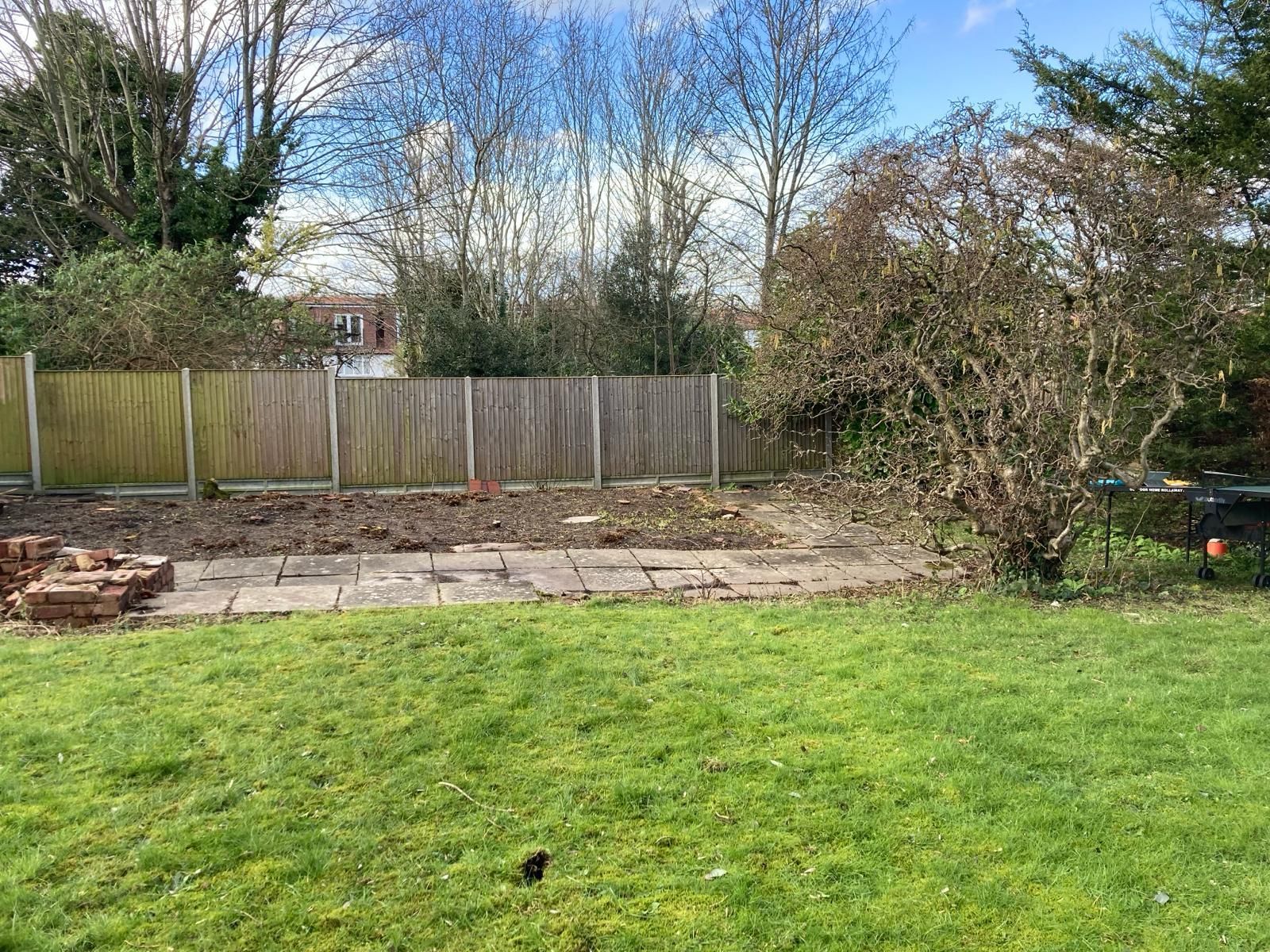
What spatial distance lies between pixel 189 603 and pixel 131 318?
330 inches

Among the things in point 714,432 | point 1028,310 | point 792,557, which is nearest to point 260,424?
point 714,432

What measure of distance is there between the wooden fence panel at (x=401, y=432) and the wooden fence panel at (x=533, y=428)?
1.06 feet

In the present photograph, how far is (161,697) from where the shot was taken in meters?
3.61

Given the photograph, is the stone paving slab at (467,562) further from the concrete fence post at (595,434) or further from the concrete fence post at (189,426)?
the concrete fence post at (189,426)

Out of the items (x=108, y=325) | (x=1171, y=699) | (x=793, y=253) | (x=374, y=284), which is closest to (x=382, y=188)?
(x=374, y=284)

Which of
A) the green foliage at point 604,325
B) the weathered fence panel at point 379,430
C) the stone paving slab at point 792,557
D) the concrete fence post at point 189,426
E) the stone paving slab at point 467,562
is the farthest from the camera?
the green foliage at point 604,325

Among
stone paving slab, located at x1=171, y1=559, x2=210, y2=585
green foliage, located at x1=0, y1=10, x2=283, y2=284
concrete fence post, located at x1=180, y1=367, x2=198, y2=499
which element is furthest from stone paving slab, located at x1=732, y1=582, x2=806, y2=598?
green foliage, located at x1=0, y1=10, x2=283, y2=284

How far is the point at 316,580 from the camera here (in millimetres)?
6309

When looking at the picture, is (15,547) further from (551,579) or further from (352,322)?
(352,322)

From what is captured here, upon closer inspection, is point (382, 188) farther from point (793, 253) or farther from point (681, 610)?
point (681, 610)

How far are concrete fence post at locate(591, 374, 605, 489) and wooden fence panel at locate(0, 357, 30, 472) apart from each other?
24.9 feet

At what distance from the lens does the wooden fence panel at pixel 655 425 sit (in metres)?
12.6

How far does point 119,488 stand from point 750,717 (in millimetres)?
10581

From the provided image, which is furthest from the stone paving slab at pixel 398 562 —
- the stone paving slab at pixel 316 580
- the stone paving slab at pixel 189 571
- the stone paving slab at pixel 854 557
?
the stone paving slab at pixel 854 557
